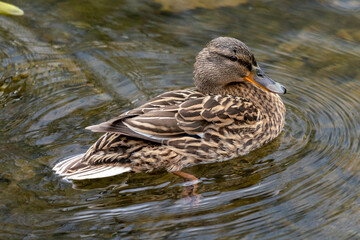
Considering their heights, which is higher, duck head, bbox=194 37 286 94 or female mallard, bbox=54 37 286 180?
duck head, bbox=194 37 286 94

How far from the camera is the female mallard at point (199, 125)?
620 centimetres

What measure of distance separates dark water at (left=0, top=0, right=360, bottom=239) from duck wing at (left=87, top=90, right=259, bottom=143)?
476mm

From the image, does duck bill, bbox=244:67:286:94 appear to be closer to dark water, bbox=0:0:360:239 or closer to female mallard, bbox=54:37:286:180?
female mallard, bbox=54:37:286:180

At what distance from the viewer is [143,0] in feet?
33.4

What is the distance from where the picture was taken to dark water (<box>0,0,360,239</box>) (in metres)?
5.48

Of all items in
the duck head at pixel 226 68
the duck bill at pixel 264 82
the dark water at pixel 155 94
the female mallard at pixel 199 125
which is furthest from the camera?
the duck bill at pixel 264 82

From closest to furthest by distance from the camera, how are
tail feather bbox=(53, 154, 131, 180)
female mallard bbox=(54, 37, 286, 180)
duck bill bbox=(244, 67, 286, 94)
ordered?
tail feather bbox=(53, 154, 131, 180) → female mallard bbox=(54, 37, 286, 180) → duck bill bbox=(244, 67, 286, 94)

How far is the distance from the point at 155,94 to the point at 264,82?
1614mm

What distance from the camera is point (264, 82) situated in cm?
705

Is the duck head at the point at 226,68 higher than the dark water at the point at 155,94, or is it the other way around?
the duck head at the point at 226,68

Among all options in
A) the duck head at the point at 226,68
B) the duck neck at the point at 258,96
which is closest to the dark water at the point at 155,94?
the duck neck at the point at 258,96

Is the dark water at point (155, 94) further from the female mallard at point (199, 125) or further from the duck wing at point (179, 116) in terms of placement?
the duck wing at point (179, 116)

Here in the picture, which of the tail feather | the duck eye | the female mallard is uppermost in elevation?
the duck eye

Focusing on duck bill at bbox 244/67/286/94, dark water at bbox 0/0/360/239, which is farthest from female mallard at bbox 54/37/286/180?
dark water at bbox 0/0/360/239
